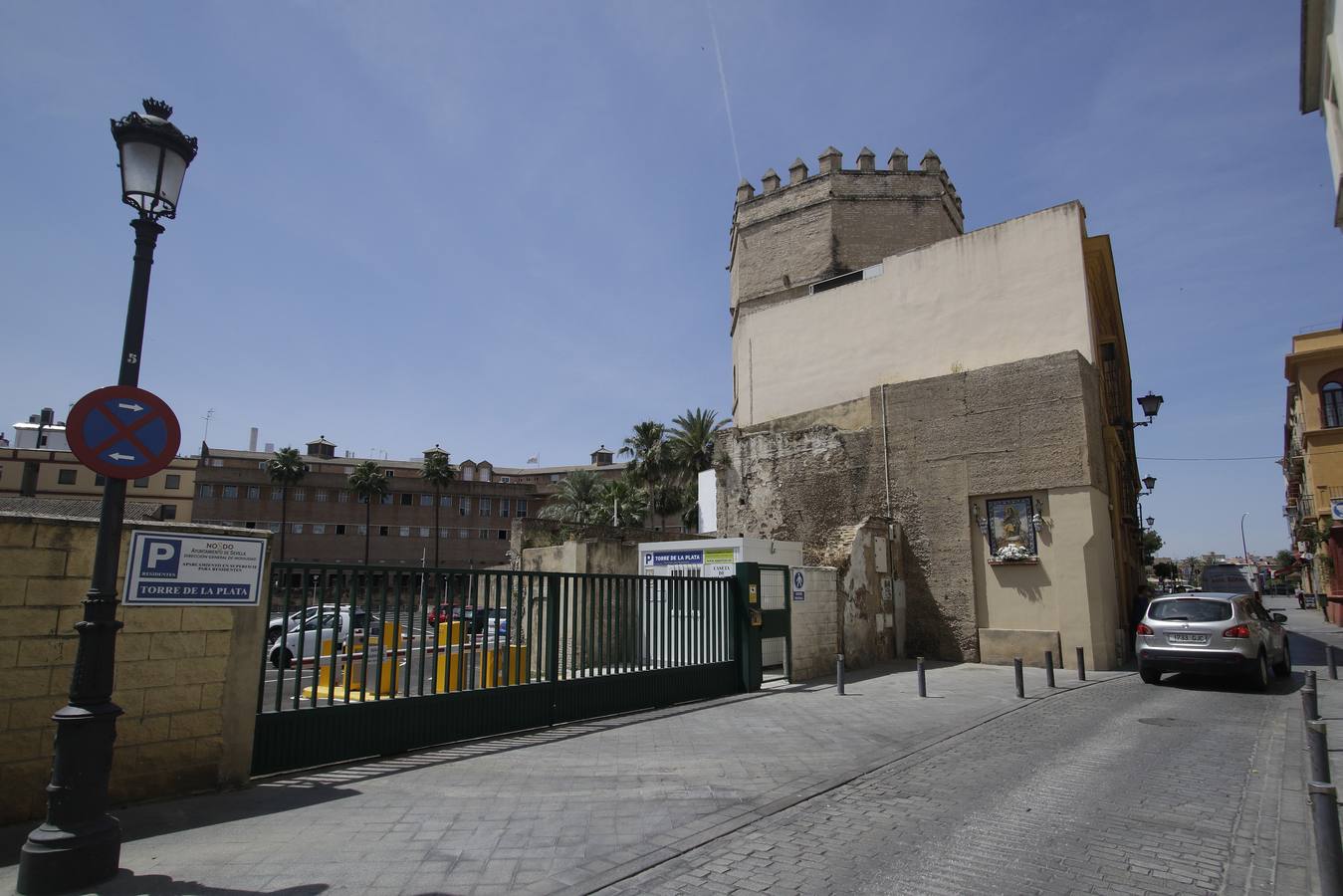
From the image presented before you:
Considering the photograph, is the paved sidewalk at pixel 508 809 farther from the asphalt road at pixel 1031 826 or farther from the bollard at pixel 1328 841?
the bollard at pixel 1328 841

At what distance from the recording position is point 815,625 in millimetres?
15414

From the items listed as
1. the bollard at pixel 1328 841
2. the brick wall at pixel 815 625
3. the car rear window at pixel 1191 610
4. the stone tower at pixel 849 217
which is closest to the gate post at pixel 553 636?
the brick wall at pixel 815 625

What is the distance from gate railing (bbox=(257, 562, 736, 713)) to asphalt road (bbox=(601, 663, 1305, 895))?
13.5 feet

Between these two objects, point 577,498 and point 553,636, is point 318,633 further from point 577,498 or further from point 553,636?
point 577,498

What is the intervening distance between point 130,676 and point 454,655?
10.9 ft

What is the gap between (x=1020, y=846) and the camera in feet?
17.1

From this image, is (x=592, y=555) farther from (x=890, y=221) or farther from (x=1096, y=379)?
(x=890, y=221)

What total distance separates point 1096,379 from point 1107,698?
9732 millimetres

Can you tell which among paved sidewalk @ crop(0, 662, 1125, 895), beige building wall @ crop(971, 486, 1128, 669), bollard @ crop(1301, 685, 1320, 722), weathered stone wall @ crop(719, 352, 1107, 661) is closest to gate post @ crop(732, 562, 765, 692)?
paved sidewalk @ crop(0, 662, 1125, 895)

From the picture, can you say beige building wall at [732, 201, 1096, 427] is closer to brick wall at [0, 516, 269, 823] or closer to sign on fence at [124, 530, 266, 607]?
sign on fence at [124, 530, 266, 607]

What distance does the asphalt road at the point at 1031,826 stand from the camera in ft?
15.3

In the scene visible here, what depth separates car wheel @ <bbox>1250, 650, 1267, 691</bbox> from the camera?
12.4m

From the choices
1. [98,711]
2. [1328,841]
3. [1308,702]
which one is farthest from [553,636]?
[1308,702]

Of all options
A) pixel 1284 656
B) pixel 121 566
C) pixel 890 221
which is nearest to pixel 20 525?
pixel 121 566
